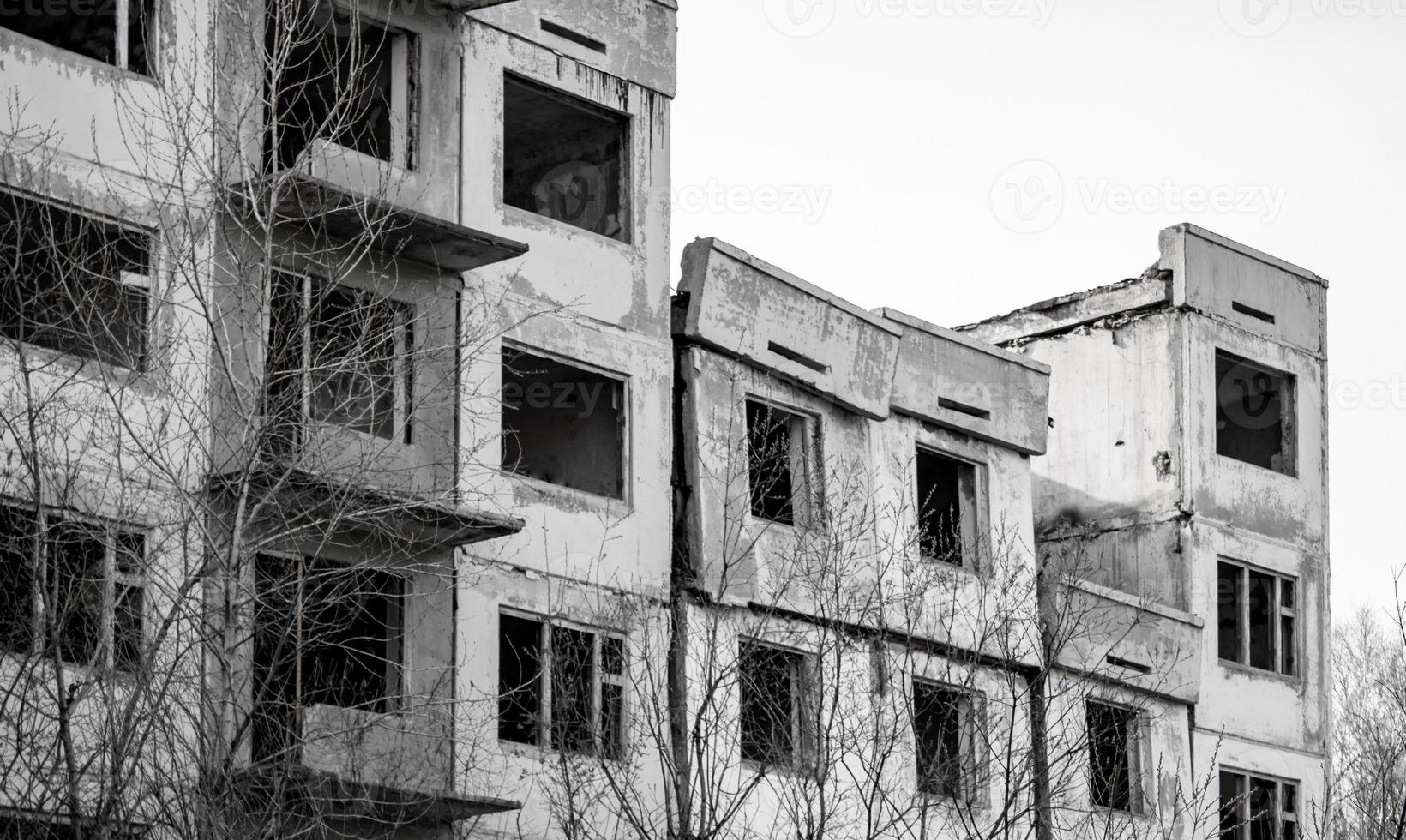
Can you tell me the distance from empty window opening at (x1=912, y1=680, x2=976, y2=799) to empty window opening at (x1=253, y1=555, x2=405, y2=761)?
592 cm

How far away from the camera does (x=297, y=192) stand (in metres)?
18.3

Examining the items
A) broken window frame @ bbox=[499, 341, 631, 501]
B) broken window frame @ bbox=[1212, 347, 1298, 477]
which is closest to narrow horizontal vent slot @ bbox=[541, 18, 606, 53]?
broken window frame @ bbox=[499, 341, 631, 501]

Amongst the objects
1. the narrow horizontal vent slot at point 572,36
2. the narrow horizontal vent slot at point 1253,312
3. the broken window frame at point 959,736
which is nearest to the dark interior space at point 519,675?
the broken window frame at point 959,736

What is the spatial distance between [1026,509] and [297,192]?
11230 millimetres

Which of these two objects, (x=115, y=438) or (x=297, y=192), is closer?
(x=115, y=438)

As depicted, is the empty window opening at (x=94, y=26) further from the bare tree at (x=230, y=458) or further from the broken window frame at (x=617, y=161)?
the broken window frame at (x=617, y=161)

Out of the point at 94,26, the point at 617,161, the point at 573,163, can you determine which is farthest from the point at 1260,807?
the point at 94,26

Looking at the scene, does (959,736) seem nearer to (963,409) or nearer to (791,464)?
(791,464)

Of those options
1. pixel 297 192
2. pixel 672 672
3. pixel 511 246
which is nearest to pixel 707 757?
pixel 672 672

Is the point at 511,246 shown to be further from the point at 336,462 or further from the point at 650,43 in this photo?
the point at 650,43

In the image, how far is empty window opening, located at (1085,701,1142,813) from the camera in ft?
87.1

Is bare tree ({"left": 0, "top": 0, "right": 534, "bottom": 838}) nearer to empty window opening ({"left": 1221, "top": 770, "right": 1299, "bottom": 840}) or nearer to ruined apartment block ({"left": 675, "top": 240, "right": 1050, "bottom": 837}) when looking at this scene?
ruined apartment block ({"left": 675, "top": 240, "right": 1050, "bottom": 837})

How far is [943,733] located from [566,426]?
203 inches

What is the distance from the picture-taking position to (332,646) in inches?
786
